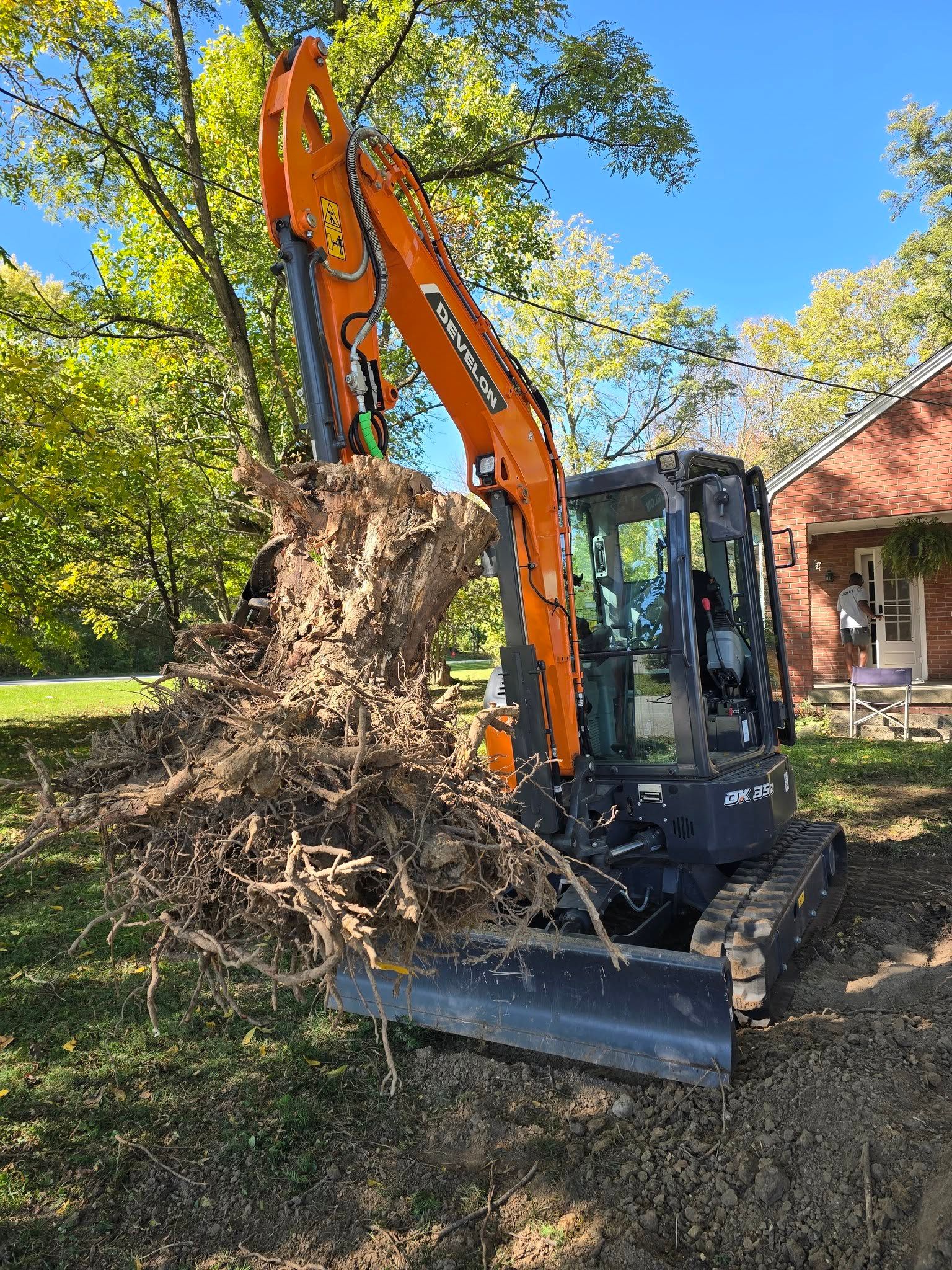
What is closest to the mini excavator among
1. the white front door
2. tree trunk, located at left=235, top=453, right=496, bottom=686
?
tree trunk, located at left=235, top=453, right=496, bottom=686

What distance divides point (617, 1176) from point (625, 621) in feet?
8.89

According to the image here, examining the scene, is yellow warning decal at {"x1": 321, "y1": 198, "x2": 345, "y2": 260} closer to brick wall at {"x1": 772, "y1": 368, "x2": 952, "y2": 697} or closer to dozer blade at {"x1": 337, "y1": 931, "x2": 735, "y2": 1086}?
dozer blade at {"x1": 337, "y1": 931, "x2": 735, "y2": 1086}

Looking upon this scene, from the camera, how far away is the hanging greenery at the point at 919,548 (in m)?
13.1

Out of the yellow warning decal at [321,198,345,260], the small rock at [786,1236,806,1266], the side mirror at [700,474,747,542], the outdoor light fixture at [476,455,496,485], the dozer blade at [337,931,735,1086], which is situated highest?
the yellow warning decal at [321,198,345,260]

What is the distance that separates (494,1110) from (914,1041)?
73.4 inches

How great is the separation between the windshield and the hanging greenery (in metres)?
10.4

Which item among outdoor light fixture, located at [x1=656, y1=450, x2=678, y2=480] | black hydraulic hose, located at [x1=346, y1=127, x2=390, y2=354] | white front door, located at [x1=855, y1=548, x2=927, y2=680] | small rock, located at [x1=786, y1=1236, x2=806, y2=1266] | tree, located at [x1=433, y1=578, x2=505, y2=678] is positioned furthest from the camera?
white front door, located at [x1=855, y1=548, x2=927, y2=680]

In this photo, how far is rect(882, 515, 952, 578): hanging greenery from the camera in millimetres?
13141

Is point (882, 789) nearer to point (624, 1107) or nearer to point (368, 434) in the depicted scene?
point (624, 1107)

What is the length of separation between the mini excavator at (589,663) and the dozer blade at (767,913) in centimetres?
2

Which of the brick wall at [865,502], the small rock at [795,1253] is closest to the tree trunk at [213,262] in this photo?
the brick wall at [865,502]

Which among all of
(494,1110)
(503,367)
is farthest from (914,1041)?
(503,367)

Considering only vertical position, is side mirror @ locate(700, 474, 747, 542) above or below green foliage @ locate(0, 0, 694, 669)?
below

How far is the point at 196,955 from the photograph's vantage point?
272cm
